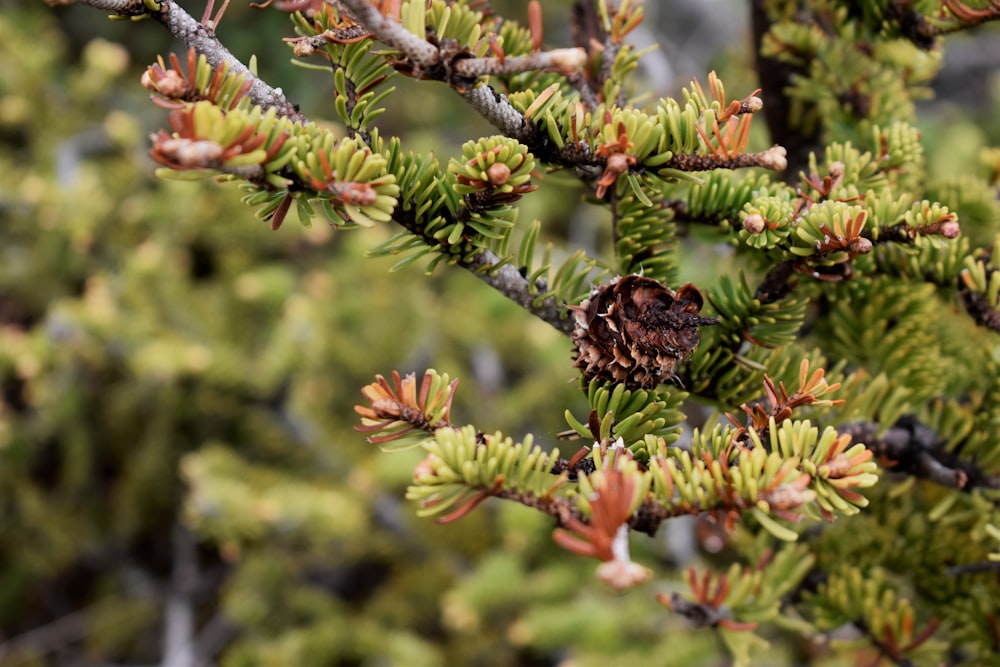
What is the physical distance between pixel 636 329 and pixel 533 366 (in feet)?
5.59

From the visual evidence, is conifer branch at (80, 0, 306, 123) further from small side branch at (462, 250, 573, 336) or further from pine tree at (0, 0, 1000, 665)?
small side branch at (462, 250, 573, 336)

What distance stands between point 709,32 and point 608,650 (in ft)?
9.33

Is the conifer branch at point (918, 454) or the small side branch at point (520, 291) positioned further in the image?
the conifer branch at point (918, 454)

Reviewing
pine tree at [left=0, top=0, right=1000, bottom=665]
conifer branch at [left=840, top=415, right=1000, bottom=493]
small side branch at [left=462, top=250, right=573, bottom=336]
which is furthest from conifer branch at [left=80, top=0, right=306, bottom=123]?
conifer branch at [left=840, top=415, right=1000, bottom=493]

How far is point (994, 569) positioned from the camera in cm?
90

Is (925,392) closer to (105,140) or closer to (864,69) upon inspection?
(864,69)

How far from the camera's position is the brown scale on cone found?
0.63 meters

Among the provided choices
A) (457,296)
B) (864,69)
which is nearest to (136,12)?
(864,69)

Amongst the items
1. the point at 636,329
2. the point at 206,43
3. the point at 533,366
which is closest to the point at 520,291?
the point at 636,329

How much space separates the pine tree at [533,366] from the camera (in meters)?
0.56

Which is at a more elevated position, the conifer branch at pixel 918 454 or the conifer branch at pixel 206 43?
the conifer branch at pixel 206 43

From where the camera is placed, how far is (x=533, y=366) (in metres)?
2.33

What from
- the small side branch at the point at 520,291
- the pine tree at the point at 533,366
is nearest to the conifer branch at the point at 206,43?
the pine tree at the point at 533,366

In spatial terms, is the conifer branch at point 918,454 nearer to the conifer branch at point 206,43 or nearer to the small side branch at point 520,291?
the small side branch at point 520,291
